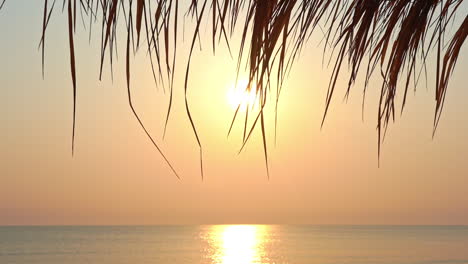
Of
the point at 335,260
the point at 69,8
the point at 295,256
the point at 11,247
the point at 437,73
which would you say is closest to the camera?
the point at 69,8

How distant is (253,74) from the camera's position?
39.8 inches

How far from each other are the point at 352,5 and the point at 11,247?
77.4m

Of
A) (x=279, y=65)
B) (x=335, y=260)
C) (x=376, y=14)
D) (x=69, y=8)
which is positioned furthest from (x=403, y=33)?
(x=335, y=260)

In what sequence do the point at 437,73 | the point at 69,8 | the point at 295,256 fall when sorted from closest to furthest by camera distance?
the point at 69,8, the point at 437,73, the point at 295,256

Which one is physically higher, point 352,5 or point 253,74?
point 352,5

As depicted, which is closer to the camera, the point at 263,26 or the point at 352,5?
the point at 263,26

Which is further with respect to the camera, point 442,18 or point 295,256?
point 295,256

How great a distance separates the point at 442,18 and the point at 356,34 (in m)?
0.14

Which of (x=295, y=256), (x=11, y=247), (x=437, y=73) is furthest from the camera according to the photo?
(x=11, y=247)

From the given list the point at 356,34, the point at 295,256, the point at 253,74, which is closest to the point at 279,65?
the point at 253,74

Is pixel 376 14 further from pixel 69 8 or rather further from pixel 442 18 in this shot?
pixel 69 8

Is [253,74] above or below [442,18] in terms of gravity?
Answer: below

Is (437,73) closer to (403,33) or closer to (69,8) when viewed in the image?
(403,33)

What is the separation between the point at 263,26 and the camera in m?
0.99
